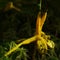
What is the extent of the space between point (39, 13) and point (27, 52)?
0.15m

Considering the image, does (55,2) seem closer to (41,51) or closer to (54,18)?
(54,18)

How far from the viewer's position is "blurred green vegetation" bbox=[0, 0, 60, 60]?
87cm

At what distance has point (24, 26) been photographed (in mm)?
1021

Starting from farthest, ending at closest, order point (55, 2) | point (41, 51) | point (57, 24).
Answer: point (55, 2) < point (57, 24) < point (41, 51)

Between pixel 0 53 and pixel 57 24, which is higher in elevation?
pixel 57 24

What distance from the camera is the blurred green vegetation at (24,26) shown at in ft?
2.86

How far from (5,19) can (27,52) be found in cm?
27

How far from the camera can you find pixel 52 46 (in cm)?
89

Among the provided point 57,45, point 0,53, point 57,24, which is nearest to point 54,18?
point 57,24

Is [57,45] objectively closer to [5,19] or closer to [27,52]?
[27,52]

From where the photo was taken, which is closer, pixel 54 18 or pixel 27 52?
pixel 27 52

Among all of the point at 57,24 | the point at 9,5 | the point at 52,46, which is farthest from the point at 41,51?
the point at 9,5

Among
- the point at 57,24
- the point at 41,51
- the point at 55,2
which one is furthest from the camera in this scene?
the point at 55,2

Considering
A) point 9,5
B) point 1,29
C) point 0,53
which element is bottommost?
point 0,53
